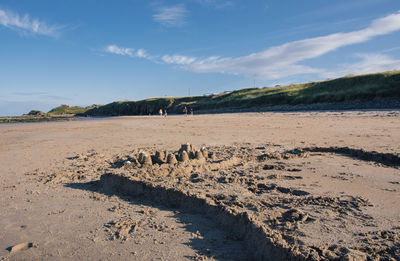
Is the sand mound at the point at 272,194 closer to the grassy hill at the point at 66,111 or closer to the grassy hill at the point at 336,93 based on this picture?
the grassy hill at the point at 336,93

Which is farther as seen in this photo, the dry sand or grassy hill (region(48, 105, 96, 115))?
grassy hill (region(48, 105, 96, 115))

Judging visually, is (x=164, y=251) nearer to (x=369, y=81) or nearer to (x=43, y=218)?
(x=43, y=218)

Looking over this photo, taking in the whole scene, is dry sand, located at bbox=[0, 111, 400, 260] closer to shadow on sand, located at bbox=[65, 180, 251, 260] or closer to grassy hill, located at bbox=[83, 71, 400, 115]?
shadow on sand, located at bbox=[65, 180, 251, 260]

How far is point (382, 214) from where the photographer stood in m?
2.72

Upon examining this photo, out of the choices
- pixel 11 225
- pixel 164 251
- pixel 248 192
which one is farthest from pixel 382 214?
pixel 11 225

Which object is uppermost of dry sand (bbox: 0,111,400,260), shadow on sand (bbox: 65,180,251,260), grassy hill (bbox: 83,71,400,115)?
grassy hill (bbox: 83,71,400,115)

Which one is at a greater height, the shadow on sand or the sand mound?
the sand mound

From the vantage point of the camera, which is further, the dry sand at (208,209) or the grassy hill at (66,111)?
the grassy hill at (66,111)

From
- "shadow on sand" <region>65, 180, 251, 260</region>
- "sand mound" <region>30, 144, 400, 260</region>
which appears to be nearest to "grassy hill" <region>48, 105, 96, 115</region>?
"sand mound" <region>30, 144, 400, 260</region>

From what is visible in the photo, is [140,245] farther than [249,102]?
No

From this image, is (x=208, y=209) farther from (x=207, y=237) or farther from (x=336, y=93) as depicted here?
(x=336, y=93)

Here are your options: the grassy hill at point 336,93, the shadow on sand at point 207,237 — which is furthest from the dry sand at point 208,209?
the grassy hill at point 336,93

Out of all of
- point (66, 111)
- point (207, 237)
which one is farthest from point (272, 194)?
point (66, 111)

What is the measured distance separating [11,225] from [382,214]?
430cm
